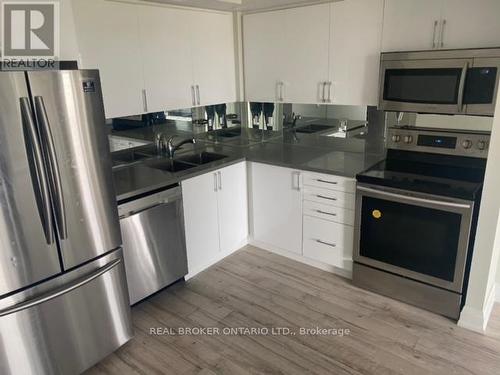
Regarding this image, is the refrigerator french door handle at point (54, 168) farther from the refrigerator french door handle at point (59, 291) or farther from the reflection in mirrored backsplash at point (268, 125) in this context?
the reflection in mirrored backsplash at point (268, 125)

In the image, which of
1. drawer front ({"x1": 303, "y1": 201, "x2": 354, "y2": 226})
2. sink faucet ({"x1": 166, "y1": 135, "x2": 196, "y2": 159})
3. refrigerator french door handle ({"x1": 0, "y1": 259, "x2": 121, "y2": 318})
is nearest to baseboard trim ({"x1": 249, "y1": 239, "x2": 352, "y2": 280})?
drawer front ({"x1": 303, "y1": 201, "x2": 354, "y2": 226})

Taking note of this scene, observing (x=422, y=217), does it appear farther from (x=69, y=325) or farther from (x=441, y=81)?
(x=69, y=325)

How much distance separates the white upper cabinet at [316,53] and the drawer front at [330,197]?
2.45 ft

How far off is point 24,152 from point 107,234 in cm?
63

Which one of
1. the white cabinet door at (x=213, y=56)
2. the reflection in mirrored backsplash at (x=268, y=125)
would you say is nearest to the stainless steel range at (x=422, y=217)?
the reflection in mirrored backsplash at (x=268, y=125)

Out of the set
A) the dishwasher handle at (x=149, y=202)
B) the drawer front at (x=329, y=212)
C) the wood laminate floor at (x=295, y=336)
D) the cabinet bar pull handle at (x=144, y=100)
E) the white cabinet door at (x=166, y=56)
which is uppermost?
the white cabinet door at (x=166, y=56)

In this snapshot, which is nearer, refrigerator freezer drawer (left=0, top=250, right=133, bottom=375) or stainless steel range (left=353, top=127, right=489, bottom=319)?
refrigerator freezer drawer (left=0, top=250, right=133, bottom=375)

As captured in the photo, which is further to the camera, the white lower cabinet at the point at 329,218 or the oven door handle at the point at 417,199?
the white lower cabinet at the point at 329,218

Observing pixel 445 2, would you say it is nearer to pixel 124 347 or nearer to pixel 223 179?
pixel 223 179

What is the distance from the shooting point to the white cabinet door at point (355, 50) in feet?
8.88

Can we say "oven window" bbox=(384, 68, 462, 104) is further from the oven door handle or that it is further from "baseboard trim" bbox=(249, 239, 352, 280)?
"baseboard trim" bbox=(249, 239, 352, 280)

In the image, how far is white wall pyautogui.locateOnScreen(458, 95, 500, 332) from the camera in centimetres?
215

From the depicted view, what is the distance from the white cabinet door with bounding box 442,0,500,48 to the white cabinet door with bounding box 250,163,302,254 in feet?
4.63

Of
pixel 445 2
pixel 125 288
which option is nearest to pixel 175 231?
pixel 125 288
